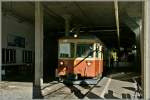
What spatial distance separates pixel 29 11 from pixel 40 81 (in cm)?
863

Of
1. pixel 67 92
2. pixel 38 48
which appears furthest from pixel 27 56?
pixel 67 92

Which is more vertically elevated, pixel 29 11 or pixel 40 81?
pixel 29 11

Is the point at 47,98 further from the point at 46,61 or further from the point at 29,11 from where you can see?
the point at 46,61

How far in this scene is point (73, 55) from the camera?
62.5 feet

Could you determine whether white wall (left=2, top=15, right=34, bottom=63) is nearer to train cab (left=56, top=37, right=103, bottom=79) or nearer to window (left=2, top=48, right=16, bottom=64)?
window (left=2, top=48, right=16, bottom=64)

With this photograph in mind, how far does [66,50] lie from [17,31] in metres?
11.8

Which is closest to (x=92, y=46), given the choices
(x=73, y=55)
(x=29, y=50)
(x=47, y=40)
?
(x=73, y=55)

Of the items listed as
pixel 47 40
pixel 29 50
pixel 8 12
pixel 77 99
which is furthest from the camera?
pixel 47 40

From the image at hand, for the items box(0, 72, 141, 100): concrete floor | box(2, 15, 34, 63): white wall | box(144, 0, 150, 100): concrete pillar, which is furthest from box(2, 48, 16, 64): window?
box(144, 0, 150, 100): concrete pillar

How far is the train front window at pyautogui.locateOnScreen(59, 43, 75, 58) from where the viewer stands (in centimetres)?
1905

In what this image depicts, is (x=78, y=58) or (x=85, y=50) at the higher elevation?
(x=85, y=50)

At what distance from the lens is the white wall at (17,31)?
88.3ft

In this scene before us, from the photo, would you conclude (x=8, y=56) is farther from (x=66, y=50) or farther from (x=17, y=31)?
(x=66, y=50)

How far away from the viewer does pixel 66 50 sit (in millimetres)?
19219
